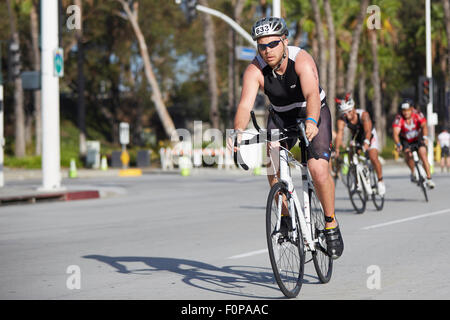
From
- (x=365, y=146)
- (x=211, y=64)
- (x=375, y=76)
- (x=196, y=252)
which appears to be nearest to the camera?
(x=196, y=252)

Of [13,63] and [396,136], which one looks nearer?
[396,136]

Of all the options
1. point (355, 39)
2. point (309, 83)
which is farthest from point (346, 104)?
point (355, 39)

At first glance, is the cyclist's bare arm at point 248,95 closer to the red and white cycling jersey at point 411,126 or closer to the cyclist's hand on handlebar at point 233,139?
the cyclist's hand on handlebar at point 233,139

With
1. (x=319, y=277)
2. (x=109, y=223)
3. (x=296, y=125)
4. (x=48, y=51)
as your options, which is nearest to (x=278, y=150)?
(x=296, y=125)

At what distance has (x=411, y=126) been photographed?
15867 millimetres

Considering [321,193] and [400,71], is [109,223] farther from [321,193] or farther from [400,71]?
[400,71]

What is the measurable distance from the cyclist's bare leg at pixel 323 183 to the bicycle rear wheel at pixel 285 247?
0.37m

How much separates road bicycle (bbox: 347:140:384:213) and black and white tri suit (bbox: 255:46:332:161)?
7.04m

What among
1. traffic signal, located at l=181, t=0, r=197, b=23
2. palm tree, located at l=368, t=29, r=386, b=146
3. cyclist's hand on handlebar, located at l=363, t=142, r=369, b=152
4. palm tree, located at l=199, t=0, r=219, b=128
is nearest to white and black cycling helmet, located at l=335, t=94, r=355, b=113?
cyclist's hand on handlebar, located at l=363, t=142, r=369, b=152

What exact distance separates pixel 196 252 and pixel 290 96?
3.23m

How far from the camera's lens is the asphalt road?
7078 millimetres

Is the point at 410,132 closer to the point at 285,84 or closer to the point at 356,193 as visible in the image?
the point at 356,193

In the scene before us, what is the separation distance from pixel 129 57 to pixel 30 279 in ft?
171

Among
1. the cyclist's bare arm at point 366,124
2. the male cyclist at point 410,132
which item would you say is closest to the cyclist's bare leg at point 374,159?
the cyclist's bare arm at point 366,124
